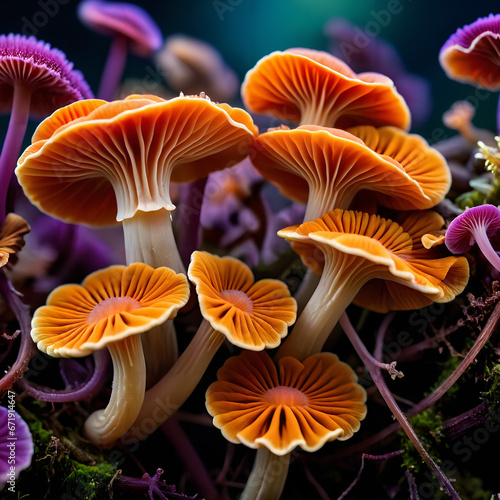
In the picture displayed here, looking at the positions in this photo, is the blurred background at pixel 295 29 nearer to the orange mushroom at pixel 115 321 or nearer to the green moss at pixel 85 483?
the orange mushroom at pixel 115 321

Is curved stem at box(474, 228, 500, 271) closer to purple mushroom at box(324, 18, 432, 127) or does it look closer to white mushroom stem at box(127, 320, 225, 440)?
white mushroom stem at box(127, 320, 225, 440)

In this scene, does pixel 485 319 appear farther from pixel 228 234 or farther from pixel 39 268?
pixel 39 268

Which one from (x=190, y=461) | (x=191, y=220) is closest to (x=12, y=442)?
(x=190, y=461)

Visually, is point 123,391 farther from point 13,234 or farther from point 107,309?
point 13,234

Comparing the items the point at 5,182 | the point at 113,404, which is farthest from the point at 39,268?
the point at 113,404

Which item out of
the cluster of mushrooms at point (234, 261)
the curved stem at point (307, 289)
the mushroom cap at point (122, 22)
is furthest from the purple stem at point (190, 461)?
the mushroom cap at point (122, 22)

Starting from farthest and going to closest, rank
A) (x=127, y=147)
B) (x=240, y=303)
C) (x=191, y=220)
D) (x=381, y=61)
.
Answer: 1. (x=381, y=61)
2. (x=191, y=220)
3. (x=240, y=303)
4. (x=127, y=147)

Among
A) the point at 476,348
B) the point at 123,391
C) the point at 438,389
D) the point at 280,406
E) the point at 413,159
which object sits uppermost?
the point at 413,159
